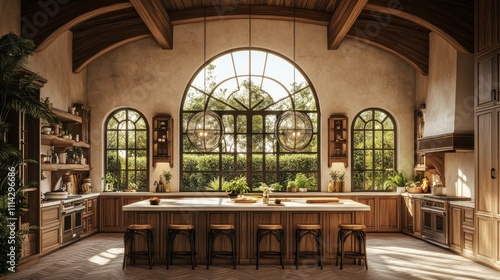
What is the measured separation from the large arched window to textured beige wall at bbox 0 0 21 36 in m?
4.42

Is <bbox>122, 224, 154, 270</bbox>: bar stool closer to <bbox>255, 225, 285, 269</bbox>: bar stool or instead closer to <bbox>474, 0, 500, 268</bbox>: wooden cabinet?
<bbox>255, 225, 285, 269</bbox>: bar stool

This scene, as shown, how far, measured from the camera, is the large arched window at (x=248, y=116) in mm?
12039

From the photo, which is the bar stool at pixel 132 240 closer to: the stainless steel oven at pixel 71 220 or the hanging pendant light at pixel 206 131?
the hanging pendant light at pixel 206 131

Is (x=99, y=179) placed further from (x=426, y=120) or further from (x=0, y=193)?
(x=426, y=120)

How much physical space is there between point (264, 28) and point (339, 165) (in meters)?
3.78

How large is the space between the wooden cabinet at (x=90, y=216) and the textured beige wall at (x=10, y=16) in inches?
157

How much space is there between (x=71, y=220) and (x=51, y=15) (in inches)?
155

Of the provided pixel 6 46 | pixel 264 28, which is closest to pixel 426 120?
pixel 264 28

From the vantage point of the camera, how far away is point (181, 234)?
7902mm

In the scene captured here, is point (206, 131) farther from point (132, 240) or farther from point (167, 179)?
point (167, 179)

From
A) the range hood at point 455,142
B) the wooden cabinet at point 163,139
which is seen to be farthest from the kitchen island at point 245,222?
Answer: the wooden cabinet at point 163,139

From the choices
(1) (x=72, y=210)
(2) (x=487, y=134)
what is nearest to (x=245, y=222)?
(1) (x=72, y=210)

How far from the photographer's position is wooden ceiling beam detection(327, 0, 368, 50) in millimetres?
9102

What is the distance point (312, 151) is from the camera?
1213cm
